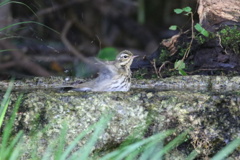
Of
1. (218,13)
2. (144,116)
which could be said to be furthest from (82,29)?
(144,116)

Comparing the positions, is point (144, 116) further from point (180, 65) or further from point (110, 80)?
point (180, 65)

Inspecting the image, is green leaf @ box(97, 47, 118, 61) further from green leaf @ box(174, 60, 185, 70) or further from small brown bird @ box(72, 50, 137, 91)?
green leaf @ box(174, 60, 185, 70)

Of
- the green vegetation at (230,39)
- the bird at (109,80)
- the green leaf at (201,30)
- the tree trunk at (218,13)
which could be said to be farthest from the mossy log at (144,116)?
the tree trunk at (218,13)

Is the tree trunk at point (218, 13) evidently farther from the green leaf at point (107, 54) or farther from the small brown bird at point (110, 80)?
the green leaf at point (107, 54)

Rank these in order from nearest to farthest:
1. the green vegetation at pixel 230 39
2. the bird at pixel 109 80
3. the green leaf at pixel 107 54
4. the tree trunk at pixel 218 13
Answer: the bird at pixel 109 80, the green vegetation at pixel 230 39, the tree trunk at pixel 218 13, the green leaf at pixel 107 54

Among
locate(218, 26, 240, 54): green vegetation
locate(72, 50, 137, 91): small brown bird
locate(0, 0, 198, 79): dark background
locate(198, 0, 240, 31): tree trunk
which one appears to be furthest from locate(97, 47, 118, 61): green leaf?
locate(218, 26, 240, 54): green vegetation

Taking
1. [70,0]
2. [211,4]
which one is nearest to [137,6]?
[70,0]

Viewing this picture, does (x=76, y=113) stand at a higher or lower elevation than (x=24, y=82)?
lower

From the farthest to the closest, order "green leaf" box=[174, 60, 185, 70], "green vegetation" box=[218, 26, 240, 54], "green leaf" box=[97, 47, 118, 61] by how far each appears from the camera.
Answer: "green leaf" box=[97, 47, 118, 61] → "green vegetation" box=[218, 26, 240, 54] → "green leaf" box=[174, 60, 185, 70]

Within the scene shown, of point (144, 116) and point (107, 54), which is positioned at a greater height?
point (107, 54)

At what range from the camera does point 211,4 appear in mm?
7352

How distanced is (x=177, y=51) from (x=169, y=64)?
0.20 meters

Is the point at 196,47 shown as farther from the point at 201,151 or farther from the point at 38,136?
the point at 38,136

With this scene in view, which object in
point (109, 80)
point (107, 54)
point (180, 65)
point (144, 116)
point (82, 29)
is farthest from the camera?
point (82, 29)
